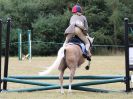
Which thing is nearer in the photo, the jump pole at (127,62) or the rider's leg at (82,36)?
the jump pole at (127,62)

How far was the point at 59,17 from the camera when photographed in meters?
48.0

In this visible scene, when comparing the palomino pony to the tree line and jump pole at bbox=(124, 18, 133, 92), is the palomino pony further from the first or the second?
the tree line

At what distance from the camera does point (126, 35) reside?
10.4 meters

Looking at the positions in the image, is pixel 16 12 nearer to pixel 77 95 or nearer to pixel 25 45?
pixel 25 45

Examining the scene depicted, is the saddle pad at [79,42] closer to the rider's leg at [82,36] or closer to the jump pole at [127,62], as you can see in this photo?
the rider's leg at [82,36]

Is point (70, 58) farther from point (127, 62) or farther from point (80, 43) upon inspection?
point (127, 62)

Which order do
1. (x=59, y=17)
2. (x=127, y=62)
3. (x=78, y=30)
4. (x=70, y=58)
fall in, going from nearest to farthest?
(x=127, y=62) < (x=70, y=58) < (x=78, y=30) < (x=59, y=17)

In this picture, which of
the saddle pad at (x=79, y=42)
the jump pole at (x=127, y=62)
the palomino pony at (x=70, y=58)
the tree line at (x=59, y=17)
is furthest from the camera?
the tree line at (x=59, y=17)

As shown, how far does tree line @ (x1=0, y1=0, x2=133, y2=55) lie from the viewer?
4647 centimetres

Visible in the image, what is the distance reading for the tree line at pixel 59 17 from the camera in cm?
4647

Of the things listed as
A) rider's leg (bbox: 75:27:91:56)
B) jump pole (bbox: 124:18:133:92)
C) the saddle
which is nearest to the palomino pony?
the saddle

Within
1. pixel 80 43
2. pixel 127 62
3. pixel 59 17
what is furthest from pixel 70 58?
pixel 59 17

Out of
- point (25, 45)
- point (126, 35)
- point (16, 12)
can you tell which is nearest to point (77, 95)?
point (126, 35)

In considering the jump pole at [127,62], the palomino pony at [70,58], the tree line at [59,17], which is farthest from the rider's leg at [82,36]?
the tree line at [59,17]
